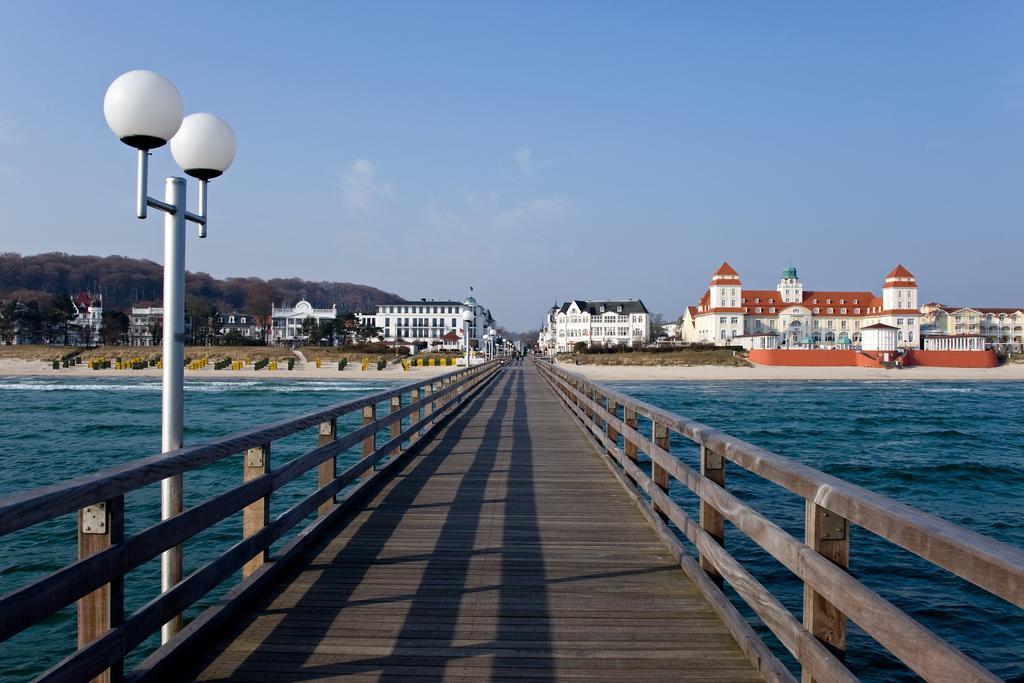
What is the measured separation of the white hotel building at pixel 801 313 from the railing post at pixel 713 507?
9927cm

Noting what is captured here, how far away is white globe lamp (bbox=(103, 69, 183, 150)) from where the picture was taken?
3984 millimetres

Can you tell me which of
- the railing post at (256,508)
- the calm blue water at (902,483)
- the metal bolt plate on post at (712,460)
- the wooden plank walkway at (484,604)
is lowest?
the calm blue water at (902,483)

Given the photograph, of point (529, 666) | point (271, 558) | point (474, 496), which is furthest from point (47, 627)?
point (529, 666)

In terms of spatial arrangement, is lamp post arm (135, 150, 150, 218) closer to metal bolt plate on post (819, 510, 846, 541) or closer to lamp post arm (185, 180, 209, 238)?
lamp post arm (185, 180, 209, 238)

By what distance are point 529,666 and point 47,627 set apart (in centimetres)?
520

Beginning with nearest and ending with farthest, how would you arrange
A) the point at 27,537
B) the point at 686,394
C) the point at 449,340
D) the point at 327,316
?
the point at 27,537, the point at 686,394, the point at 449,340, the point at 327,316

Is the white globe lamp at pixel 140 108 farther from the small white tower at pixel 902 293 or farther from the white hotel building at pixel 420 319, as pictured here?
the white hotel building at pixel 420 319

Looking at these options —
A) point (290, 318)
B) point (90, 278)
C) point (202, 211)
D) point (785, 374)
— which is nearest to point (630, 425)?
point (202, 211)

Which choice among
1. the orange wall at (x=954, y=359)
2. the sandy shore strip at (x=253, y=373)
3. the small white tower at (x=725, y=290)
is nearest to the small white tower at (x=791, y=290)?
the small white tower at (x=725, y=290)

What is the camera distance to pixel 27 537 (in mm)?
9039

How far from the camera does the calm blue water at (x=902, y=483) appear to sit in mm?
6812

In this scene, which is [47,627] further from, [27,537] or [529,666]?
[529,666]

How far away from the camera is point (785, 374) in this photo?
235 feet

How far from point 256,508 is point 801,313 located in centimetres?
11435
